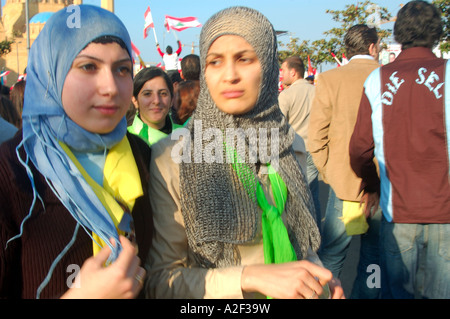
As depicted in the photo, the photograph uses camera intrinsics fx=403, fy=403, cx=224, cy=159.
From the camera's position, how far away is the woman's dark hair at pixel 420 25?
2.58m

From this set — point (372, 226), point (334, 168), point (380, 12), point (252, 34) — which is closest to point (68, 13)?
point (252, 34)

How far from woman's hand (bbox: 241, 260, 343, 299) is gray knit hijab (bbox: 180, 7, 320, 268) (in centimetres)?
16

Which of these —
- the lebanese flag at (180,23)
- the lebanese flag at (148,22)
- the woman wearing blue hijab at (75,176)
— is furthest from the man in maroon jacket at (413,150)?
the lebanese flag at (180,23)

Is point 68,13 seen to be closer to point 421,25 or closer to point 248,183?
point 248,183

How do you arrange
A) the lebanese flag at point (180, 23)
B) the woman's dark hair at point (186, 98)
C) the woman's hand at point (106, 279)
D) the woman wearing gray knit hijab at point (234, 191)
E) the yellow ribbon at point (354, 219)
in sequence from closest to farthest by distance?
1. the woman's hand at point (106, 279)
2. the woman wearing gray knit hijab at point (234, 191)
3. the yellow ribbon at point (354, 219)
4. the woman's dark hair at point (186, 98)
5. the lebanese flag at point (180, 23)

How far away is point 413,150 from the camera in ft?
8.00

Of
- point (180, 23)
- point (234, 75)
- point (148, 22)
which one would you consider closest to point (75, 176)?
point (234, 75)

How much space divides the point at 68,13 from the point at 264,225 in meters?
1.08

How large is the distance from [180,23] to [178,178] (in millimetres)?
9856

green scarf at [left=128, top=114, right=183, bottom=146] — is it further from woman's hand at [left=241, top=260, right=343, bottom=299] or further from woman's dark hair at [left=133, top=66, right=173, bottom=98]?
woman's hand at [left=241, top=260, right=343, bottom=299]

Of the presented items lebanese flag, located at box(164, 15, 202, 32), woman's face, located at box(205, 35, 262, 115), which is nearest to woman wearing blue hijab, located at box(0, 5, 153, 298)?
woman's face, located at box(205, 35, 262, 115)

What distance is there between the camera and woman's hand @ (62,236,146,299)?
3.58ft

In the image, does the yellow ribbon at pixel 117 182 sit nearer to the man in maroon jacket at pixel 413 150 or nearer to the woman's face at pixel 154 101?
the man in maroon jacket at pixel 413 150

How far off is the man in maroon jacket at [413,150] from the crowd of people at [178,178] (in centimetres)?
1
